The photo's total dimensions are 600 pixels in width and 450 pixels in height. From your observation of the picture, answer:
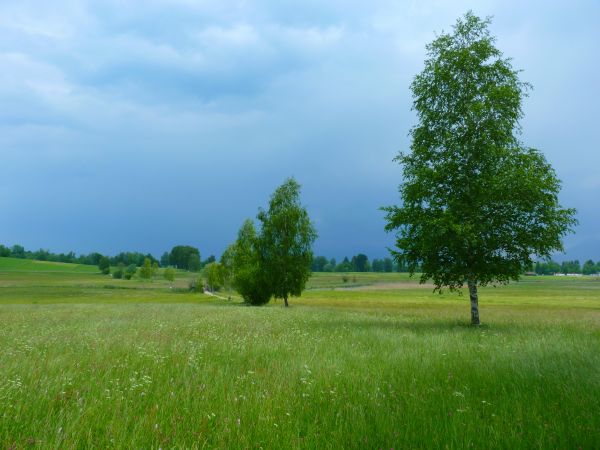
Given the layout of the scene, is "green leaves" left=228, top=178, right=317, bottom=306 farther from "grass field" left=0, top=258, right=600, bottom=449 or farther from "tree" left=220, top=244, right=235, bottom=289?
"grass field" left=0, top=258, right=600, bottom=449

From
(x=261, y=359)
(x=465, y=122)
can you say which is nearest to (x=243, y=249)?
(x=465, y=122)

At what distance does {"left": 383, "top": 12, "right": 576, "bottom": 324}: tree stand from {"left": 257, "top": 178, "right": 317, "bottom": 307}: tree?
28714 millimetres

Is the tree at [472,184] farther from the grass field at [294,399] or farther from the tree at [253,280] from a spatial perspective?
the tree at [253,280]

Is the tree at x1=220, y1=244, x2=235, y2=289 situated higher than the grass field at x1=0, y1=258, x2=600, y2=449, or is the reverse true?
the tree at x1=220, y1=244, x2=235, y2=289

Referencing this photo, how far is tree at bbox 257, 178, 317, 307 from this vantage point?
54.9 m

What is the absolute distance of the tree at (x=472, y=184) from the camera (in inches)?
922

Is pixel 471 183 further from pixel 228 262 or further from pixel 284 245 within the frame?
pixel 228 262

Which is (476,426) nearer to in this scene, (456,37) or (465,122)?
(465,122)

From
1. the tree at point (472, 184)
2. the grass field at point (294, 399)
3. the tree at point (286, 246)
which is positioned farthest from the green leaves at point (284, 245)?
the grass field at point (294, 399)

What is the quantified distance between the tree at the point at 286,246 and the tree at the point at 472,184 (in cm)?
2871

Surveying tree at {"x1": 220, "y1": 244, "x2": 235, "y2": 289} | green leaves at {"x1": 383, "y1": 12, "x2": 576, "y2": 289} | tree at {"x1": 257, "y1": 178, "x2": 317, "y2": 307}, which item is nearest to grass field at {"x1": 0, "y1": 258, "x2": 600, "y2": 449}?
green leaves at {"x1": 383, "y1": 12, "x2": 576, "y2": 289}

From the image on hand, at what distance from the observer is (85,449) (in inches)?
196

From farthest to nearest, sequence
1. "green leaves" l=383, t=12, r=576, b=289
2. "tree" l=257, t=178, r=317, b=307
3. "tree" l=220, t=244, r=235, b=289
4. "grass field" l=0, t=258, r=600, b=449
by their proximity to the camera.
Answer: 1. "tree" l=220, t=244, r=235, b=289
2. "tree" l=257, t=178, r=317, b=307
3. "green leaves" l=383, t=12, r=576, b=289
4. "grass field" l=0, t=258, r=600, b=449

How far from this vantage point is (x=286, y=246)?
5509 centimetres
